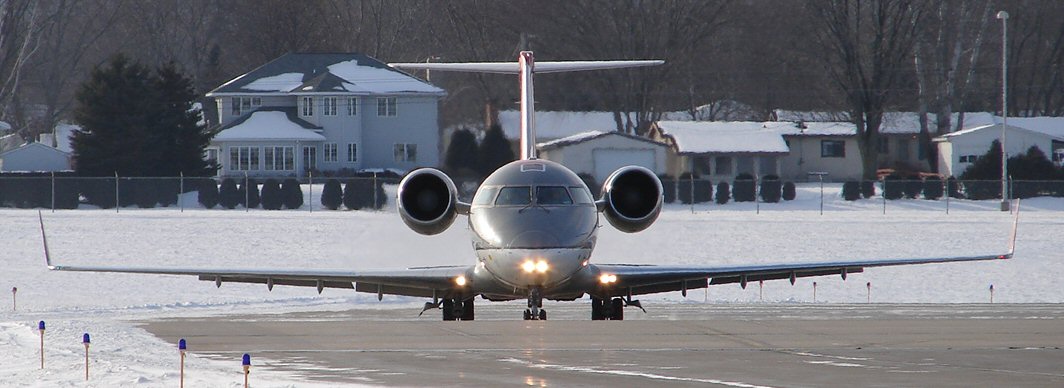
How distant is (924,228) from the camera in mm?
48281

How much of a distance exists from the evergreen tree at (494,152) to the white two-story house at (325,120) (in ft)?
60.7

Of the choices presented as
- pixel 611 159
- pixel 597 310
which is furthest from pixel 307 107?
pixel 597 310

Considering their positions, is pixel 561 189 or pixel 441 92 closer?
pixel 561 189

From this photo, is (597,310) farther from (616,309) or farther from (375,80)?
(375,80)

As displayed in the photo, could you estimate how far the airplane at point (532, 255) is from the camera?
70.1 feet

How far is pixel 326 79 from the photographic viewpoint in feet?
244

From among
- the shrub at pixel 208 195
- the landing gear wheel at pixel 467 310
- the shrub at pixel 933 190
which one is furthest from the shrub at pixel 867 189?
the landing gear wheel at pixel 467 310

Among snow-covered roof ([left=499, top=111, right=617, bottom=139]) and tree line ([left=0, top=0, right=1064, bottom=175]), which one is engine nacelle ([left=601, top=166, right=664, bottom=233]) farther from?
snow-covered roof ([left=499, top=111, right=617, bottom=139])

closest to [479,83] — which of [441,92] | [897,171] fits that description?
[441,92]

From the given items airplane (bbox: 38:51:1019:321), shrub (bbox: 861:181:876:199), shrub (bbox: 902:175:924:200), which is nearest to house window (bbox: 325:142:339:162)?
shrub (bbox: 861:181:876:199)

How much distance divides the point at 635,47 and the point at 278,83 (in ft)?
56.4

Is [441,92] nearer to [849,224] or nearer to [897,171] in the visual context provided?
[897,171]

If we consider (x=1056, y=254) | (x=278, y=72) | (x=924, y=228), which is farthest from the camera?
(x=278, y=72)

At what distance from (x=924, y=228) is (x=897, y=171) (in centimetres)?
2521
